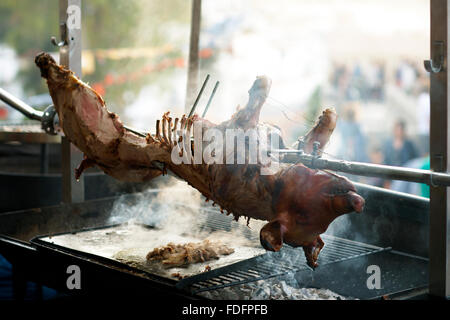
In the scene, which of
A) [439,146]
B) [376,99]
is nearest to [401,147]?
[376,99]

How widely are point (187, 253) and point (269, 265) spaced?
31 cm

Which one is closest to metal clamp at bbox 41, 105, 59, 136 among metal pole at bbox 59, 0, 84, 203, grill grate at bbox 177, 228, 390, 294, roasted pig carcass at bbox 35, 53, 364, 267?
metal pole at bbox 59, 0, 84, 203

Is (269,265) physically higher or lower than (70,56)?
lower

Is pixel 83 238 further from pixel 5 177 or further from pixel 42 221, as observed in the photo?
pixel 5 177

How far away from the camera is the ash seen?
1777mm

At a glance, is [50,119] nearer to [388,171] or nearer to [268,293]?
[268,293]

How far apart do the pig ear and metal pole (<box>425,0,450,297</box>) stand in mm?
536

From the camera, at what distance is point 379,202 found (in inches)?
94.2

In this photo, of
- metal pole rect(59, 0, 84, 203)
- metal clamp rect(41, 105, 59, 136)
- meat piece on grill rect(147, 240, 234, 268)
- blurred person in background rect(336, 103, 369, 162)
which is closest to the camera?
meat piece on grill rect(147, 240, 234, 268)

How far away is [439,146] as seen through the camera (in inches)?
67.5

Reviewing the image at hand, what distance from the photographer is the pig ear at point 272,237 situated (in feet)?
5.11

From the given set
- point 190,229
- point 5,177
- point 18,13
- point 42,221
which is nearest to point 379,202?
point 190,229

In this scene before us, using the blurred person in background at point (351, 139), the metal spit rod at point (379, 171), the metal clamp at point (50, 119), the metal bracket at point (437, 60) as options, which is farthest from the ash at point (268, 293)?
the blurred person in background at point (351, 139)

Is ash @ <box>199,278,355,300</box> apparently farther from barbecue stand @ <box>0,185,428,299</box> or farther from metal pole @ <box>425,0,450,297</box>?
metal pole @ <box>425,0,450,297</box>
